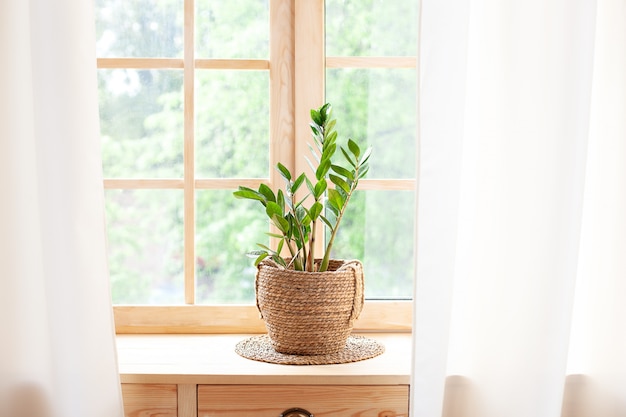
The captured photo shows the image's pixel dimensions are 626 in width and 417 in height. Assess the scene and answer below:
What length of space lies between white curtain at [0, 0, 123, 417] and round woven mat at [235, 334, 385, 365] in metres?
0.34

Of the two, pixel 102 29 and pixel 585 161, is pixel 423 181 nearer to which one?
pixel 585 161

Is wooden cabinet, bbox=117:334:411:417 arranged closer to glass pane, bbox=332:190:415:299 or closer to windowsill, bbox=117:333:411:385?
windowsill, bbox=117:333:411:385

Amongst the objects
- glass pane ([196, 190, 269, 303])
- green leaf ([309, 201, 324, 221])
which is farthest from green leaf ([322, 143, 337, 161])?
glass pane ([196, 190, 269, 303])

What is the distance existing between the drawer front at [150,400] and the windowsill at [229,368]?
17mm

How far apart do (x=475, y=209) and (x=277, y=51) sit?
764mm

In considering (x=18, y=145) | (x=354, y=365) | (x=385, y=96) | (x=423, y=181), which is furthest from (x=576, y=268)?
(x=18, y=145)

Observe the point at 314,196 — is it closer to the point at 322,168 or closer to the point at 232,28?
the point at 322,168

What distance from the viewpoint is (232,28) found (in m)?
1.97

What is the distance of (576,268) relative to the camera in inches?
58.1

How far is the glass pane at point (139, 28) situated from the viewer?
6.43 ft

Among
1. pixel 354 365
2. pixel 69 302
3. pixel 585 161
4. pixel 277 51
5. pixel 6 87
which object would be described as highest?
pixel 277 51

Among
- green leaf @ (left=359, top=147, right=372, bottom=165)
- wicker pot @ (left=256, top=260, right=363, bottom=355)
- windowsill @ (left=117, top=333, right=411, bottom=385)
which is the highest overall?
green leaf @ (left=359, top=147, right=372, bottom=165)

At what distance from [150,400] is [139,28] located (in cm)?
100

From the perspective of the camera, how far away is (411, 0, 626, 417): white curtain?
147 centimetres
